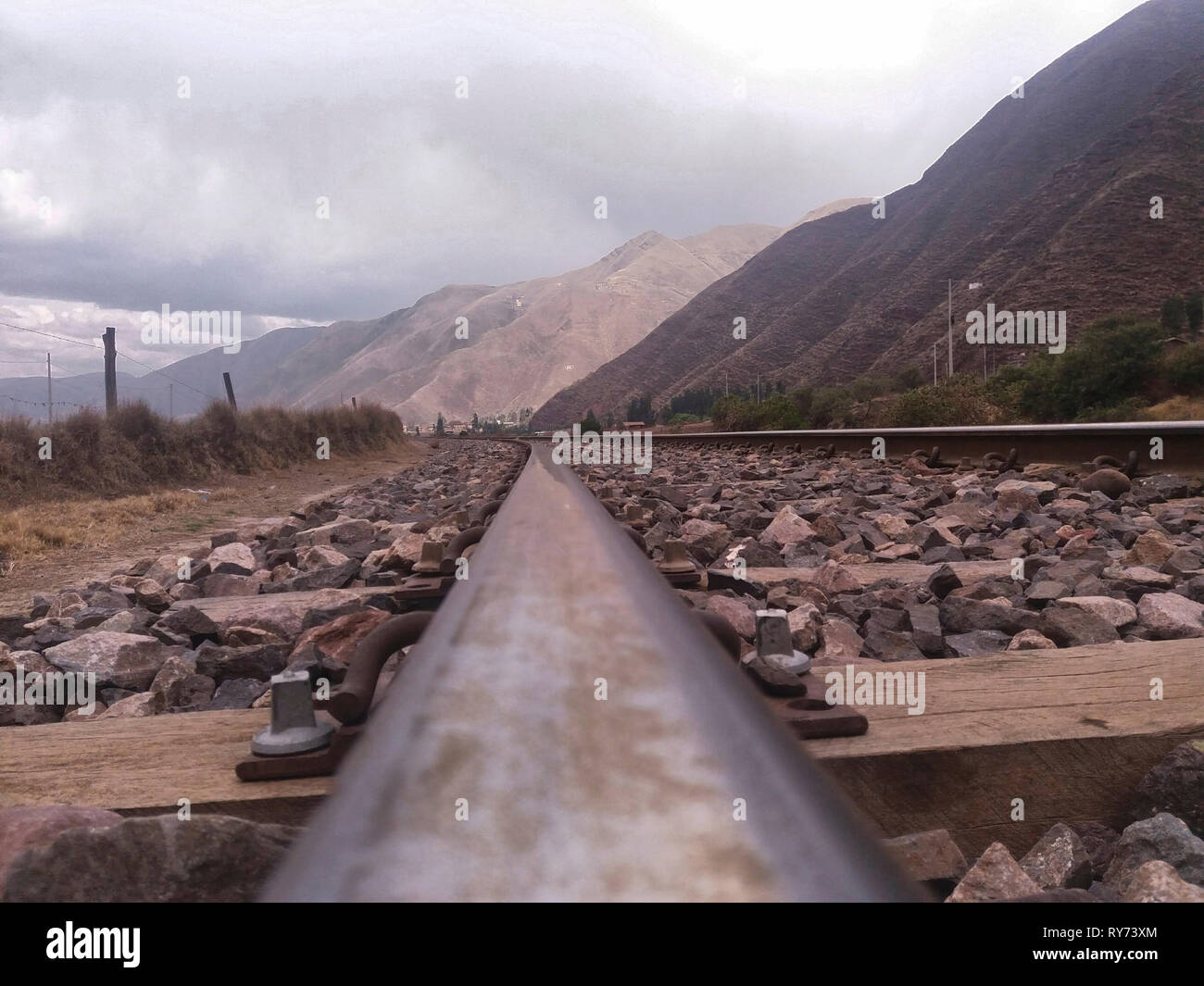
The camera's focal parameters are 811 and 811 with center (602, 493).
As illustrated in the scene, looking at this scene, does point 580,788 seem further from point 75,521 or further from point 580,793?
point 75,521

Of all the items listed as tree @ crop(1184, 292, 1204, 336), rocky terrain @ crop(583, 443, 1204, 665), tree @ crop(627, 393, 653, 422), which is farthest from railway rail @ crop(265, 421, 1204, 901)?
tree @ crop(627, 393, 653, 422)

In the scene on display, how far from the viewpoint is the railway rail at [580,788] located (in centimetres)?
40

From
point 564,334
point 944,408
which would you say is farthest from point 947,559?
point 564,334

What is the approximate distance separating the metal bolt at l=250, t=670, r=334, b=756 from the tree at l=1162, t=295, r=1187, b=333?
4438 cm

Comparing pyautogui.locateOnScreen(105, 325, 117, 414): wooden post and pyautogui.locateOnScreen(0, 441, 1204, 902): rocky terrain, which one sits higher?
pyautogui.locateOnScreen(105, 325, 117, 414): wooden post

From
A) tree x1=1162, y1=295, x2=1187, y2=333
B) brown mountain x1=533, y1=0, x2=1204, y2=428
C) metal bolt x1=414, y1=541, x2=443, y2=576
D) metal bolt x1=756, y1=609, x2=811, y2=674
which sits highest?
brown mountain x1=533, y1=0, x2=1204, y2=428

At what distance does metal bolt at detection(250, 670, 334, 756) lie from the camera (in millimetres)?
1008

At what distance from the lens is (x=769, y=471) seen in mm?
7605

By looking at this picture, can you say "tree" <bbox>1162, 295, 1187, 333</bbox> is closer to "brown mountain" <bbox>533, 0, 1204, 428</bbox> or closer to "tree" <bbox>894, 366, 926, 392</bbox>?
"brown mountain" <bbox>533, 0, 1204, 428</bbox>

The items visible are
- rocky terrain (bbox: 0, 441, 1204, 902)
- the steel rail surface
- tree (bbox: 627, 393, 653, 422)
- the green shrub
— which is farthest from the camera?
tree (bbox: 627, 393, 653, 422)
